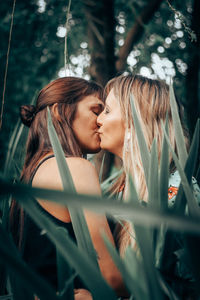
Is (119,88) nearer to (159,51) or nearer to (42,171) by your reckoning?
(42,171)

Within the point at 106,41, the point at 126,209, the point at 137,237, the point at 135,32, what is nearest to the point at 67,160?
the point at 137,237

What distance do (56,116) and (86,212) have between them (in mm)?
598

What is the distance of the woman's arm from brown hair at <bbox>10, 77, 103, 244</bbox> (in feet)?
0.61

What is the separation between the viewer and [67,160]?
0.95m

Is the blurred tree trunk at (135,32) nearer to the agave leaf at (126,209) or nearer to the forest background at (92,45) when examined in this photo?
the forest background at (92,45)

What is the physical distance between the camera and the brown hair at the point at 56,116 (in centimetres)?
120

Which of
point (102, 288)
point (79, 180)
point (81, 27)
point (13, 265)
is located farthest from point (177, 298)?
point (81, 27)

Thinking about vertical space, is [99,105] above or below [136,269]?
above

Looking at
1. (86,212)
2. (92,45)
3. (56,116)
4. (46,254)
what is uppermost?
(92,45)

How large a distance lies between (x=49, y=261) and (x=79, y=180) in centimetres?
32

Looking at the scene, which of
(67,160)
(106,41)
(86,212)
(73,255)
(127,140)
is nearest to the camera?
(73,255)

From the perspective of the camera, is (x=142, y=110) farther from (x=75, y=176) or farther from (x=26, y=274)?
(x=26, y=274)

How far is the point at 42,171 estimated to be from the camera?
3.22ft

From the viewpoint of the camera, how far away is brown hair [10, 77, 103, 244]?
1.20 metres
